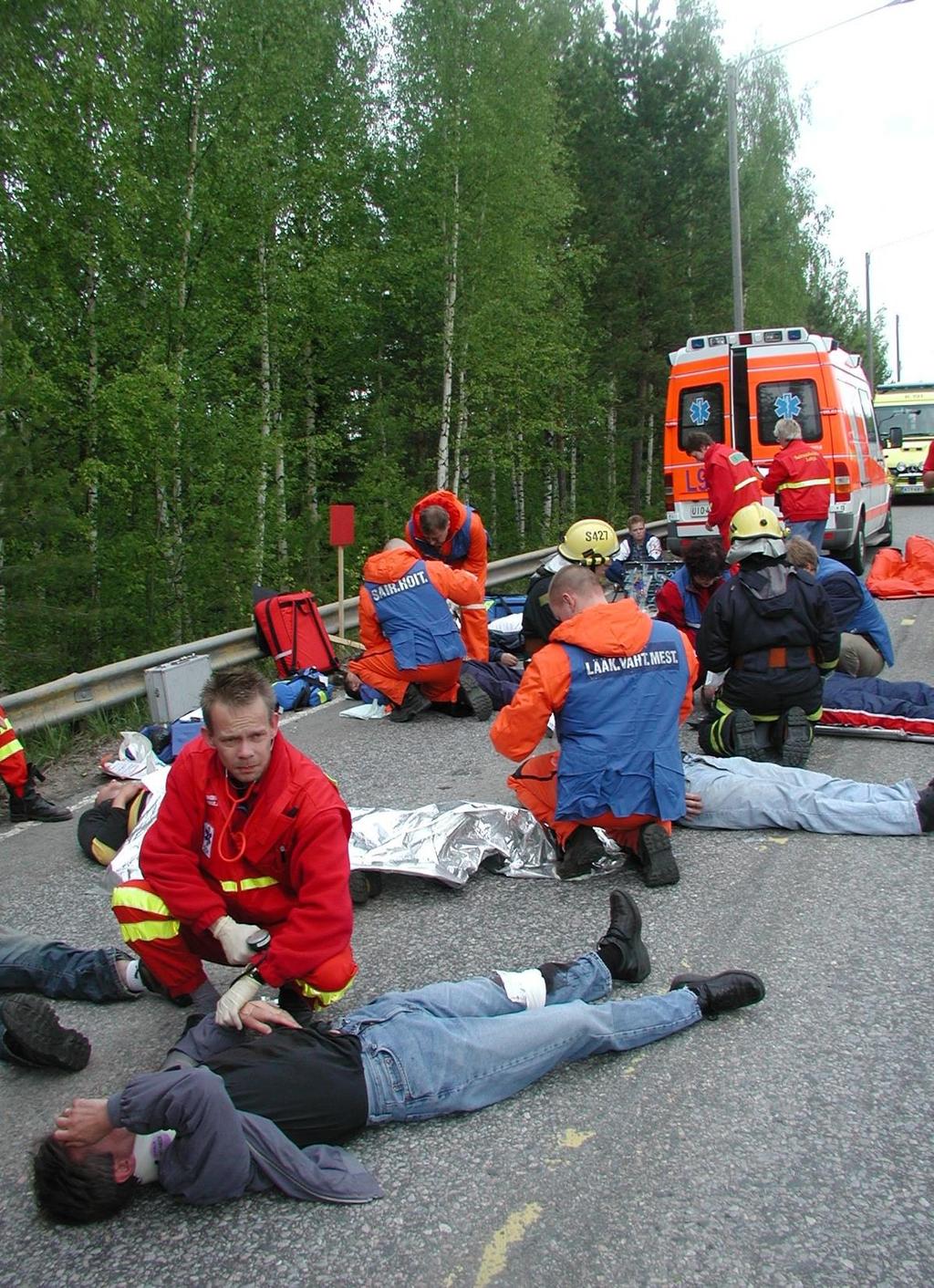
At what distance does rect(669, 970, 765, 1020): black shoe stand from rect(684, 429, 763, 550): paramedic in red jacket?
7736 millimetres

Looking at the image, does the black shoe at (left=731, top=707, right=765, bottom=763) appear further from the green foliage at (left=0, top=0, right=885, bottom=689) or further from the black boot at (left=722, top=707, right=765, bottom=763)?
the green foliage at (left=0, top=0, right=885, bottom=689)

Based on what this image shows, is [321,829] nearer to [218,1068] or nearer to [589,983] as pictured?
[218,1068]

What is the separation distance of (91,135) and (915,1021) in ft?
43.6

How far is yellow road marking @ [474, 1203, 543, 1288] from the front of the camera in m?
2.51

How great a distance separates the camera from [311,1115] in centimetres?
294

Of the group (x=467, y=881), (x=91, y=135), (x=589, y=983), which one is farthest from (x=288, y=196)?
(x=589, y=983)

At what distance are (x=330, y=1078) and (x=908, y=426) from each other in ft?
86.4

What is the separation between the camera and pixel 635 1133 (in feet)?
9.90

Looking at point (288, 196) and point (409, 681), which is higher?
point (288, 196)

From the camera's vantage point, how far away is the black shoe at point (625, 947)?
3838 millimetres

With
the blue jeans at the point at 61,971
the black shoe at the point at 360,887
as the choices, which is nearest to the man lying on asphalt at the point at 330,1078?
the blue jeans at the point at 61,971

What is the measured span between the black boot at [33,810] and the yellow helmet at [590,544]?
11.6 feet

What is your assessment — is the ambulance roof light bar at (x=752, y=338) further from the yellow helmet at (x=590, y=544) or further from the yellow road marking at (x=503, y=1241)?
the yellow road marking at (x=503, y=1241)

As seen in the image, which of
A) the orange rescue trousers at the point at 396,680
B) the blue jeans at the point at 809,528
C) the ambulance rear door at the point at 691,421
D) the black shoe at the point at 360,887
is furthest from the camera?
the ambulance rear door at the point at 691,421
